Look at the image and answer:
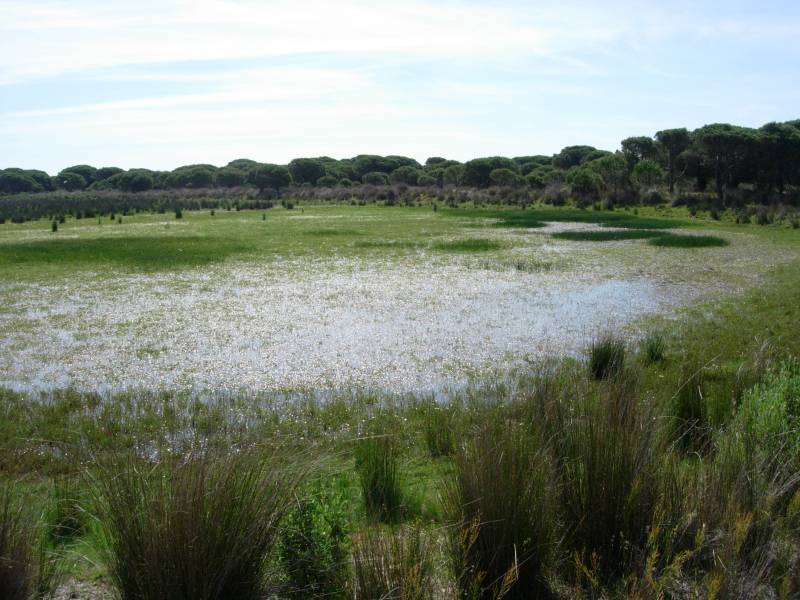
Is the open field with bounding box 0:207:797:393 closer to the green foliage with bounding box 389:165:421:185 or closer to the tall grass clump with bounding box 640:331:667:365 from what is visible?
the tall grass clump with bounding box 640:331:667:365

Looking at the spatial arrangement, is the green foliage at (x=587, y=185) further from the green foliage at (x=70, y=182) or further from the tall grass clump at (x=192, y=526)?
the green foliage at (x=70, y=182)

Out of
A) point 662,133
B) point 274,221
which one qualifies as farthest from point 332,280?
point 662,133

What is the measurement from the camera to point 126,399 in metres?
7.39

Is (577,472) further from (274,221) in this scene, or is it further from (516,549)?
(274,221)

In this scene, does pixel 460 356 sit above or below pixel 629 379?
below

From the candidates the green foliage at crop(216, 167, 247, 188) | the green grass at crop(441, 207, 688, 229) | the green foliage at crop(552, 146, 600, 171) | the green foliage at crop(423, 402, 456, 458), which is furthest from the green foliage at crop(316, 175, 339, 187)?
the green foliage at crop(423, 402, 456, 458)

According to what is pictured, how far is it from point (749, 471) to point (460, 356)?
19.0 ft

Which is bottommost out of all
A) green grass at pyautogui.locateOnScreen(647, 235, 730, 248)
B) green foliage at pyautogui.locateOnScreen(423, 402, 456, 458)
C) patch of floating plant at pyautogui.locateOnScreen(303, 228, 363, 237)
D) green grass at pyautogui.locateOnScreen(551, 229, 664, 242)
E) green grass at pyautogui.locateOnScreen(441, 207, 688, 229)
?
green foliage at pyautogui.locateOnScreen(423, 402, 456, 458)

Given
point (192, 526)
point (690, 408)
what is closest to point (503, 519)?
point (192, 526)

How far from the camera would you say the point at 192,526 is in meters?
2.99

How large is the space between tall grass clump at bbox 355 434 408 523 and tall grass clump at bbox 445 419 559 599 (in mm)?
1180

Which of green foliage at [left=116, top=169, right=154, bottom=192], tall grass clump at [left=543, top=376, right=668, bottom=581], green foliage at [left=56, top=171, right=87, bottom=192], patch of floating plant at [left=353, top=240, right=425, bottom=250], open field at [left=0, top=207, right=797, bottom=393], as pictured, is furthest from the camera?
green foliage at [left=56, top=171, right=87, bottom=192]

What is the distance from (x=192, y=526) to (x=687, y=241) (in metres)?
Result: 21.0

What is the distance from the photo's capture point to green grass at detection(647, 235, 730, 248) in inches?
815
